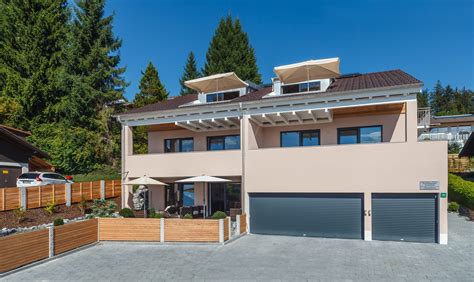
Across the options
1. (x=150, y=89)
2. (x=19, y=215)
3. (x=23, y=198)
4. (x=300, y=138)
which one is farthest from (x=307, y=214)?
(x=150, y=89)

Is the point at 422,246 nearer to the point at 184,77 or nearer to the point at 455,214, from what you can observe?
the point at 455,214

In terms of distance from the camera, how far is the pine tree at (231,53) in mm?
42900

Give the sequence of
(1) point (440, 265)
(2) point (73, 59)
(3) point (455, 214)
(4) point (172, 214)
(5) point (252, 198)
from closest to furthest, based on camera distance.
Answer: (1) point (440, 265)
(5) point (252, 198)
(4) point (172, 214)
(3) point (455, 214)
(2) point (73, 59)

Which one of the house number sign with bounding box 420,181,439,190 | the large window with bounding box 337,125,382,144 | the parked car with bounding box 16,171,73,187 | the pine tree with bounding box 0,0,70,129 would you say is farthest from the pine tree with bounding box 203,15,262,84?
the house number sign with bounding box 420,181,439,190

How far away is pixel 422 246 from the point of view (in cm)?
1347

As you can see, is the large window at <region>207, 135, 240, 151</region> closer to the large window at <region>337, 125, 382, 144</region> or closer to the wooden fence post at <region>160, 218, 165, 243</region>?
the large window at <region>337, 125, 382, 144</region>

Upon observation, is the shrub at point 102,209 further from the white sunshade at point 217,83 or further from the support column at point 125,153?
the white sunshade at point 217,83

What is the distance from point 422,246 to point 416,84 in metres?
6.50

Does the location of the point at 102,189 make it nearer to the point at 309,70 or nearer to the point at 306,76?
the point at 306,76

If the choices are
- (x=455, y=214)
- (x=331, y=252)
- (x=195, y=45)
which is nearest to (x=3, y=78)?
(x=195, y=45)

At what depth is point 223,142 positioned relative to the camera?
21.0 metres

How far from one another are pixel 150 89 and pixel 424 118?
81.8 feet

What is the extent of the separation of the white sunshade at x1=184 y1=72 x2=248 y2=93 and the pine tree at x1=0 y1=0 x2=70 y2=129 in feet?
50.1

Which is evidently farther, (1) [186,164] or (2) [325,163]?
(1) [186,164]
